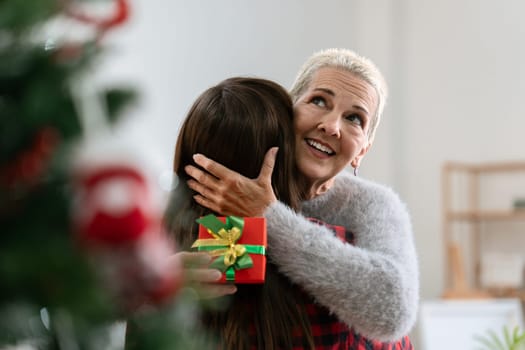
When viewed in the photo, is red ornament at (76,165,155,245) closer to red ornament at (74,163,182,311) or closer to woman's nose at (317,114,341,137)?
red ornament at (74,163,182,311)

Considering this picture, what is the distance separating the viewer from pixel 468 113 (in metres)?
5.39

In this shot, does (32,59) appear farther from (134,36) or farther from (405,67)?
(405,67)

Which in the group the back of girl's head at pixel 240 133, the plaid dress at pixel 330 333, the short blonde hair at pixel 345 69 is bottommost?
the plaid dress at pixel 330 333

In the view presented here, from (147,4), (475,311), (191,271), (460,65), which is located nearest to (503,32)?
(460,65)

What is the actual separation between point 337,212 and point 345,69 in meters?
0.27

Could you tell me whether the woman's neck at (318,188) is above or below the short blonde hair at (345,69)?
below

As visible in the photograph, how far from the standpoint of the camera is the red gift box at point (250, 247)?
1.16 metres

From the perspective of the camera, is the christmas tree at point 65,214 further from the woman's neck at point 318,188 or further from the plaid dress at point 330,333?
the woman's neck at point 318,188

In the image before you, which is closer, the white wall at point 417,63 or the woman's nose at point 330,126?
the woman's nose at point 330,126

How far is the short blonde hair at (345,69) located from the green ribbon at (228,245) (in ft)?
1.45

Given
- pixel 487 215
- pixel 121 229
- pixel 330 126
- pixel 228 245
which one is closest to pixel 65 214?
pixel 121 229

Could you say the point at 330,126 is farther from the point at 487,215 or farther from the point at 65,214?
the point at 487,215

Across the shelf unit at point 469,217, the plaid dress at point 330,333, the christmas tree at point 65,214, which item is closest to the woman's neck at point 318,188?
the plaid dress at point 330,333

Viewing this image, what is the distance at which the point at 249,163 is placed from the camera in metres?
1.32
